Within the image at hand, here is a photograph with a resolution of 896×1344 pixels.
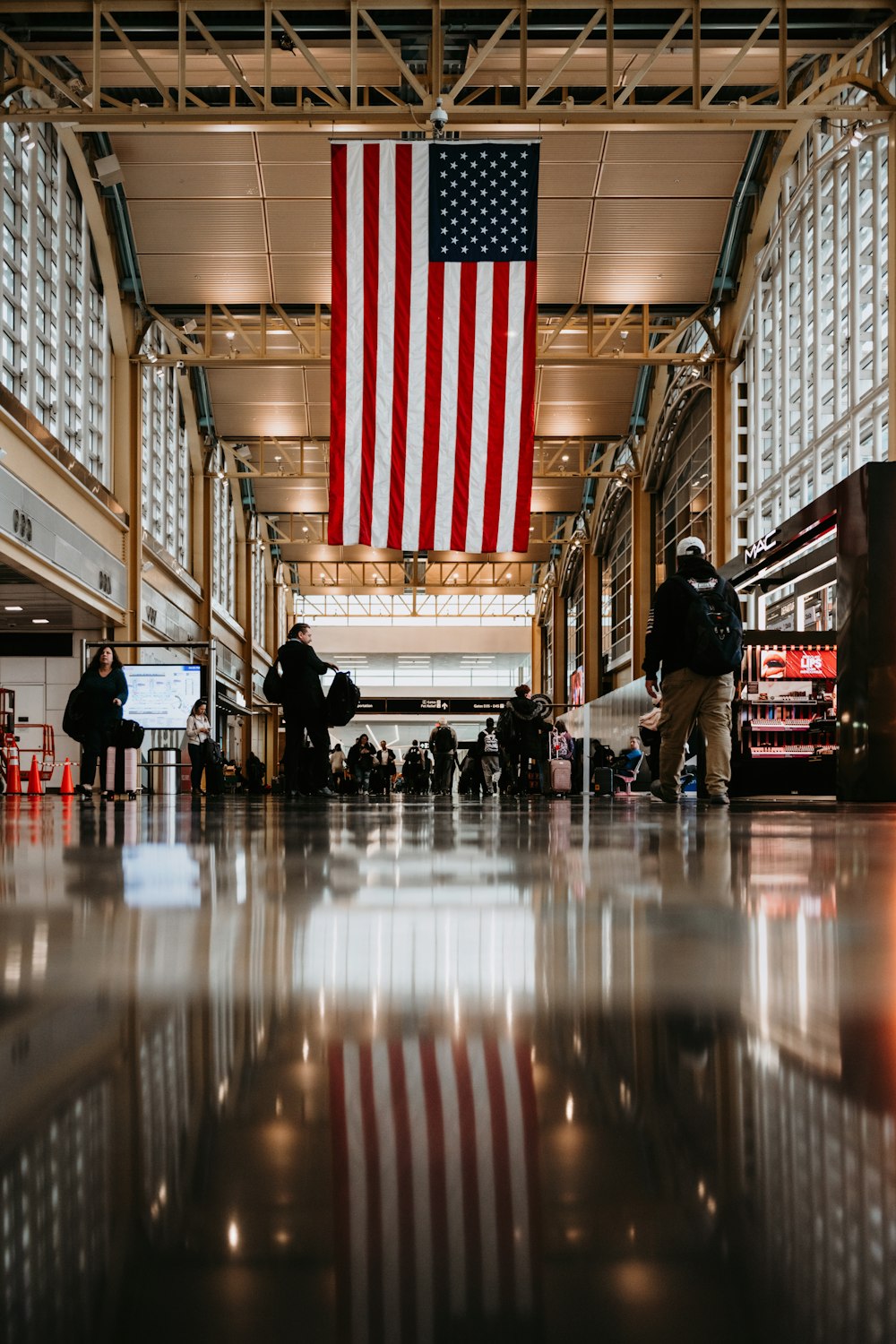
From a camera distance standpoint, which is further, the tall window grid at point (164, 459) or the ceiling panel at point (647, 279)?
the tall window grid at point (164, 459)

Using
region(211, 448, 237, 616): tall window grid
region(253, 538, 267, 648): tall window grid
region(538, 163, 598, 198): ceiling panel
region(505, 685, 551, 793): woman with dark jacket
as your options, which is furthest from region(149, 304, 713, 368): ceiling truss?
region(253, 538, 267, 648): tall window grid

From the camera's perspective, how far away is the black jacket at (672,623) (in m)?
8.39

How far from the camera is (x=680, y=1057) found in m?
0.81

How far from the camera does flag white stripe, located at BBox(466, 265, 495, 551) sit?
37.9 ft

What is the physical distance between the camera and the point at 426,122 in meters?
14.2

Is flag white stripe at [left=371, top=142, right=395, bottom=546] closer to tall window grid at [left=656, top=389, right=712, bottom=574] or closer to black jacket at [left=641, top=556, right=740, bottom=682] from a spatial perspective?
black jacket at [left=641, top=556, right=740, bottom=682]

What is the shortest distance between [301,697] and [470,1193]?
463 inches

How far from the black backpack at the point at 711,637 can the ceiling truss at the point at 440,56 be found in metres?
7.85

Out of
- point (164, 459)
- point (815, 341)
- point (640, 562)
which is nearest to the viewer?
point (815, 341)

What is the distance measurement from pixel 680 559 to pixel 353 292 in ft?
16.1

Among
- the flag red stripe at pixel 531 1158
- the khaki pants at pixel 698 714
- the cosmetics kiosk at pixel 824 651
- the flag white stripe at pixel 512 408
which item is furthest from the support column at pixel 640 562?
the flag red stripe at pixel 531 1158

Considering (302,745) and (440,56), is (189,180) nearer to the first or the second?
(440,56)

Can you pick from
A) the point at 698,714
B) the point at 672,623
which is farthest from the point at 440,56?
the point at 698,714

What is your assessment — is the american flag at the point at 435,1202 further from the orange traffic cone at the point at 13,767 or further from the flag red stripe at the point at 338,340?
the orange traffic cone at the point at 13,767
